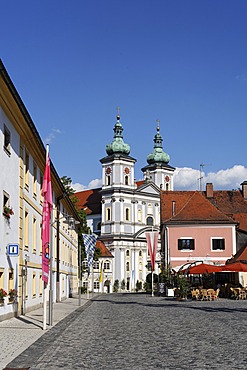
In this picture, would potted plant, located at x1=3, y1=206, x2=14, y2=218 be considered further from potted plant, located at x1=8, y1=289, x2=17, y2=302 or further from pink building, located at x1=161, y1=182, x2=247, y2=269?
pink building, located at x1=161, y1=182, x2=247, y2=269

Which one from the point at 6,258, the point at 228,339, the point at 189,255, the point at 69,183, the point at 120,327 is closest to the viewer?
the point at 228,339

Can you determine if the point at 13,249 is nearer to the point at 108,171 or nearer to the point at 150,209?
the point at 108,171

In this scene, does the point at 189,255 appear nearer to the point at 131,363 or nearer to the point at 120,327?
the point at 120,327

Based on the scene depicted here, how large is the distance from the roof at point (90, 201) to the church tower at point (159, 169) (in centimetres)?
1172

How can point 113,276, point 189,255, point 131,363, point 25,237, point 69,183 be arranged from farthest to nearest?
point 113,276
point 69,183
point 189,255
point 25,237
point 131,363

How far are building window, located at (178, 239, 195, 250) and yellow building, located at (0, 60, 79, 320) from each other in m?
32.7

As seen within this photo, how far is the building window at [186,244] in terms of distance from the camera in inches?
2448

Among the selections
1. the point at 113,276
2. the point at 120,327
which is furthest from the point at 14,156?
the point at 113,276

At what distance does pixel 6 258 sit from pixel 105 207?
96.0 metres

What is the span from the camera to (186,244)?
204ft

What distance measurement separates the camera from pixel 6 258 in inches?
841

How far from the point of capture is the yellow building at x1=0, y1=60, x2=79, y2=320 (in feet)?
68.0

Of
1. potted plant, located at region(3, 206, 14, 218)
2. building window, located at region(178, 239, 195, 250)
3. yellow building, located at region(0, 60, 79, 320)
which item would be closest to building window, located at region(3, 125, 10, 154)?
yellow building, located at region(0, 60, 79, 320)

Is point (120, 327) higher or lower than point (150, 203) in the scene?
lower
